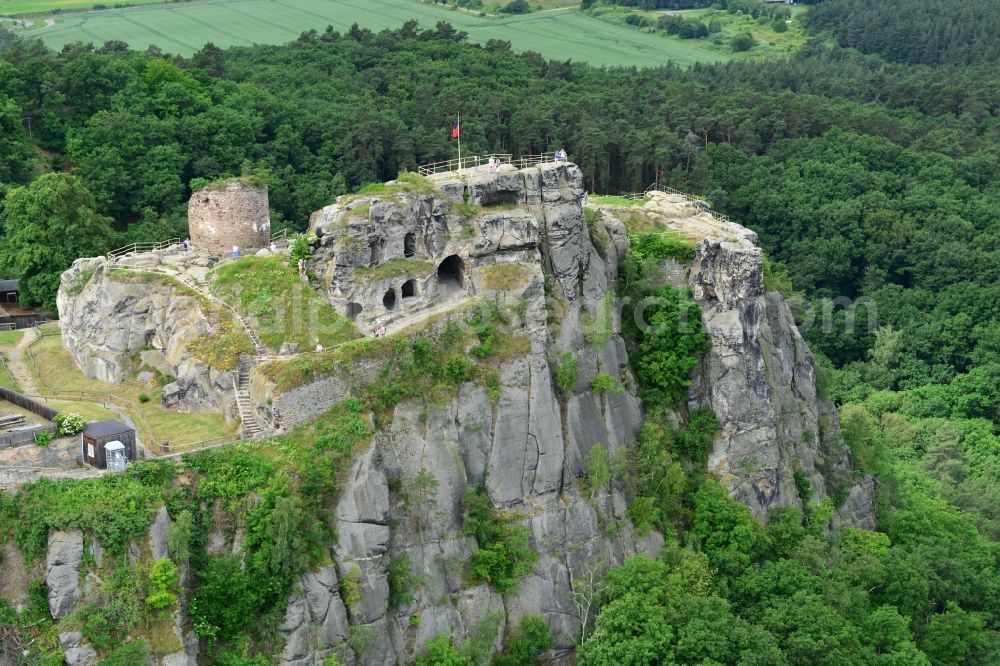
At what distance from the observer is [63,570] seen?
47500mm

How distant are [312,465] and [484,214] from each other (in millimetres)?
15242

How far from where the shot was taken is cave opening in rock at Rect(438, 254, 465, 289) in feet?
200

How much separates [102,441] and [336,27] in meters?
109

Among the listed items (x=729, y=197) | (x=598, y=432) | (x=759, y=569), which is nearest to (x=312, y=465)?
(x=598, y=432)

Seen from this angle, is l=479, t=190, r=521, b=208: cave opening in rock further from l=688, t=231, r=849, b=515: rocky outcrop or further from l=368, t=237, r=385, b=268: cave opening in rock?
l=688, t=231, r=849, b=515: rocky outcrop

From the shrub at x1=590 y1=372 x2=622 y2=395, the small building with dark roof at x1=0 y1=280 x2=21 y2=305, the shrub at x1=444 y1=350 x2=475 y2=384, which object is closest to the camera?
the shrub at x1=444 y1=350 x2=475 y2=384

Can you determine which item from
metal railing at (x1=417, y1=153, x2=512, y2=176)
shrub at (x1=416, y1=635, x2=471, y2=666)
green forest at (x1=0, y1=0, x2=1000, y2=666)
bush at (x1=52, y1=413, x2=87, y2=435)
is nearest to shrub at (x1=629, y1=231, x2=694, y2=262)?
green forest at (x1=0, y1=0, x2=1000, y2=666)

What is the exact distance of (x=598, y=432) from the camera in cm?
6147

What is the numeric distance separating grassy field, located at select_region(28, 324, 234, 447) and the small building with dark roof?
10.5 meters

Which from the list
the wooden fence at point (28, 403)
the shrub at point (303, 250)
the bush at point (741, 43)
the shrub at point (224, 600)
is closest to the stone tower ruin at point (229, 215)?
the shrub at point (303, 250)

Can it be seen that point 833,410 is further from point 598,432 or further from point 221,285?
point 221,285

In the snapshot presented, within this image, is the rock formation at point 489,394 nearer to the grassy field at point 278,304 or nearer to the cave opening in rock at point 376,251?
the cave opening in rock at point 376,251

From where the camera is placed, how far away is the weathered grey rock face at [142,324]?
190 feet

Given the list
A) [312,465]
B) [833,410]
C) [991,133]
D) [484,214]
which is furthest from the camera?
[991,133]
